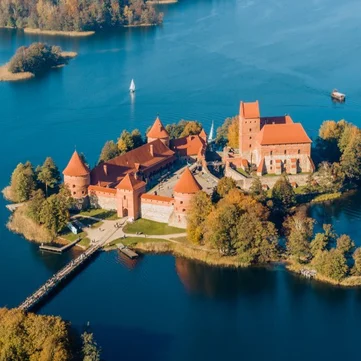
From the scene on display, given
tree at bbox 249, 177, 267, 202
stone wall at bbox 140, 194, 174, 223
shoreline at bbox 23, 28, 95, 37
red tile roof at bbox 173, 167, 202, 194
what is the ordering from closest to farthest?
red tile roof at bbox 173, 167, 202, 194, stone wall at bbox 140, 194, 174, 223, tree at bbox 249, 177, 267, 202, shoreline at bbox 23, 28, 95, 37

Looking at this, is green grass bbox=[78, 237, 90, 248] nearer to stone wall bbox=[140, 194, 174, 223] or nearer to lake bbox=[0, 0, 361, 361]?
lake bbox=[0, 0, 361, 361]

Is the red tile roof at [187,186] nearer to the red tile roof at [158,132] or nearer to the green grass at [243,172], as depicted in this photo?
the green grass at [243,172]

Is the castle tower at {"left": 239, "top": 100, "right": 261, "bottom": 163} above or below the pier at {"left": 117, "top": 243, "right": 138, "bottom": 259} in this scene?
above

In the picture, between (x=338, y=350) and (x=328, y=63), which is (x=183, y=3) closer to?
(x=328, y=63)

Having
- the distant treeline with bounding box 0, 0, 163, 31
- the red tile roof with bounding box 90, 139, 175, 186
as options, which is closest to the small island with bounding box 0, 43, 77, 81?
the distant treeline with bounding box 0, 0, 163, 31

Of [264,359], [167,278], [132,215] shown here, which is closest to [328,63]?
[132,215]

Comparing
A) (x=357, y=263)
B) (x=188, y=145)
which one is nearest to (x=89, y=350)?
(x=357, y=263)

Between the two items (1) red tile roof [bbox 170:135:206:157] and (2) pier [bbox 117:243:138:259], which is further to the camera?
(1) red tile roof [bbox 170:135:206:157]
